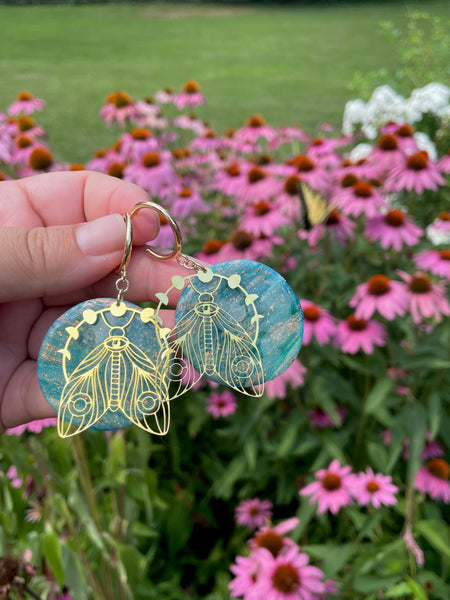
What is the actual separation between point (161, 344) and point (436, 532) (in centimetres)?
82

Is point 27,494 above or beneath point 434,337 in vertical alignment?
beneath

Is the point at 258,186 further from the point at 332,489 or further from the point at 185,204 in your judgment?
the point at 332,489

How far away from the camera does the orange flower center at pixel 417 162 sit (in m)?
1.68

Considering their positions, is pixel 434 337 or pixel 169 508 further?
pixel 169 508

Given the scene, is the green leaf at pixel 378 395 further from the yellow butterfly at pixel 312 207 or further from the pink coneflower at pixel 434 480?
the yellow butterfly at pixel 312 207

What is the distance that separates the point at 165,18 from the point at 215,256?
17764 millimetres

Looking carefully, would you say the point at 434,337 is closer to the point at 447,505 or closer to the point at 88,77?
the point at 447,505

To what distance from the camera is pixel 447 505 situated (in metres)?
1.61

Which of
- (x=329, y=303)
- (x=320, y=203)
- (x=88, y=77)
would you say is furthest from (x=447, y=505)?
(x=88, y=77)

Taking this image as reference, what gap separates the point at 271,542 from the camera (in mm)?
1152

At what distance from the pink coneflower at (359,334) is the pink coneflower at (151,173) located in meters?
0.87

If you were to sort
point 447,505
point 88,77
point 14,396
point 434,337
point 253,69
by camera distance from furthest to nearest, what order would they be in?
point 253,69 < point 88,77 < point 447,505 < point 434,337 < point 14,396

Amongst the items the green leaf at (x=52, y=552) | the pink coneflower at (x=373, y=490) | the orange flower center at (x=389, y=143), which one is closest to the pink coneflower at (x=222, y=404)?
the pink coneflower at (x=373, y=490)

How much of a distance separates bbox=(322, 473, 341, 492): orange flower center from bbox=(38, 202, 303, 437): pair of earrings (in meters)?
0.53
